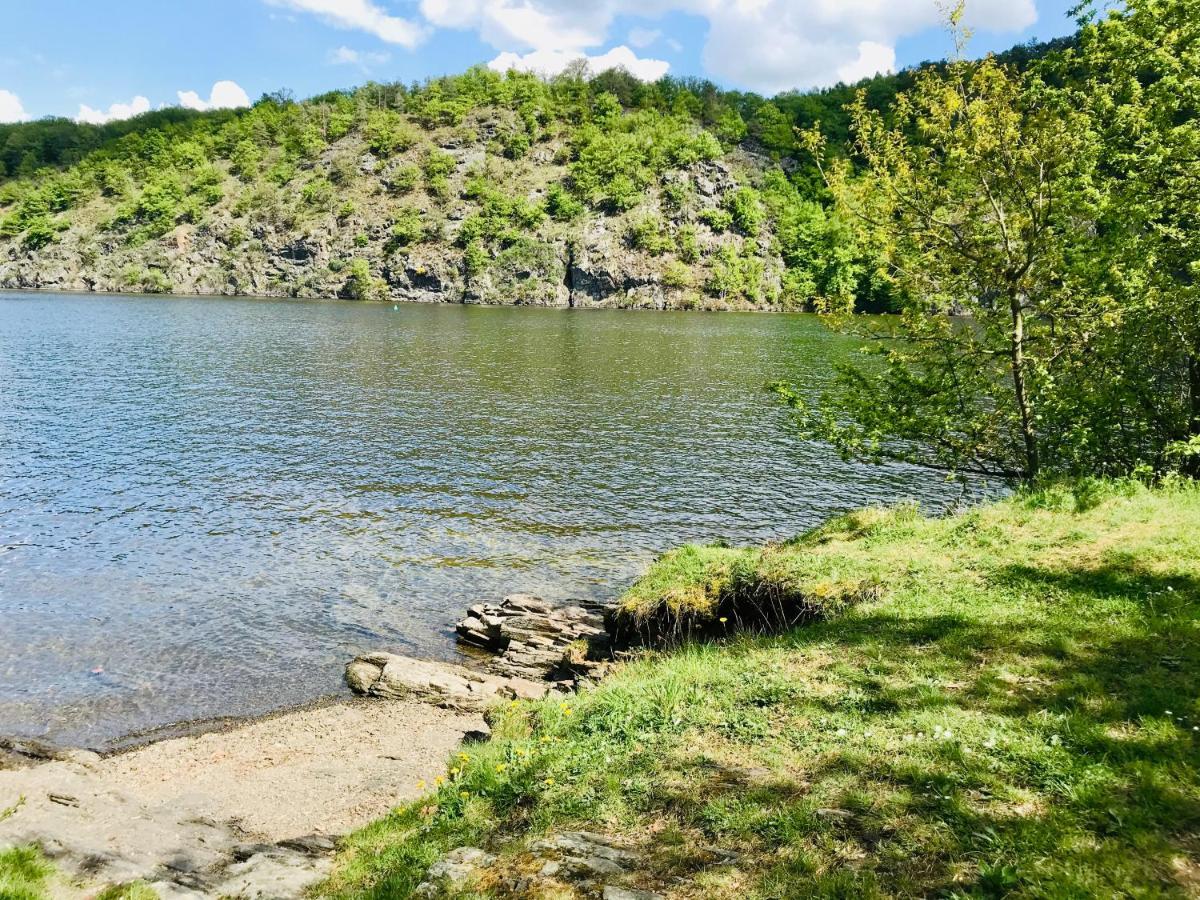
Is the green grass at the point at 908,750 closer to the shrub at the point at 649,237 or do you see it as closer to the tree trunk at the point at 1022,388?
the tree trunk at the point at 1022,388

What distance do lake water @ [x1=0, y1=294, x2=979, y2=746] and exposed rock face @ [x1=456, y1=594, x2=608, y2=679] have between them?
117 cm

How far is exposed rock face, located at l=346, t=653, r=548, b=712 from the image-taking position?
575 inches

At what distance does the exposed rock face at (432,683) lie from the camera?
47.9 ft

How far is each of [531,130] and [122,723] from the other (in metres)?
194

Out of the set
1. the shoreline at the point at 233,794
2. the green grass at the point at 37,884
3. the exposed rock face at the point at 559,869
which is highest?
the exposed rock face at the point at 559,869

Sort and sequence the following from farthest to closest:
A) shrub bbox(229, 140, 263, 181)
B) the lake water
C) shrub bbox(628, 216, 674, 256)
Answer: shrub bbox(229, 140, 263, 181) < shrub bbox(628, 216, 674, 256) < the lake water

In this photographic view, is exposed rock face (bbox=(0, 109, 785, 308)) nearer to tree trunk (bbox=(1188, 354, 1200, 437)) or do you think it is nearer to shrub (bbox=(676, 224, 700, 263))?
shrub (bbox=(676, 224, 700, 263))

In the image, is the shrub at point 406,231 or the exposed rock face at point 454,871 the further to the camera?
the shrub at point 406,231

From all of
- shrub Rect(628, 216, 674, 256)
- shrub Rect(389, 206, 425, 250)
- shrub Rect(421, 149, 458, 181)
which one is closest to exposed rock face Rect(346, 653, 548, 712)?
shrub Rect(628, 216, 674, 256)

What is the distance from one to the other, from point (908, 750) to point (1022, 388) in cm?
1169

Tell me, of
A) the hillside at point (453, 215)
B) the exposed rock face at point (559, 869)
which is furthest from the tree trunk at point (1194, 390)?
the hillside at point (453, 215)

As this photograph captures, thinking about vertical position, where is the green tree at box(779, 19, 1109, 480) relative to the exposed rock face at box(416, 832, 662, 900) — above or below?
above

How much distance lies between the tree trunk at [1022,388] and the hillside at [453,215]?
117006 millimetres

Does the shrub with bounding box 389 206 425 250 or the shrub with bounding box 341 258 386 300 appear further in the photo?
the shrub with bounding box 389 206 425 250
